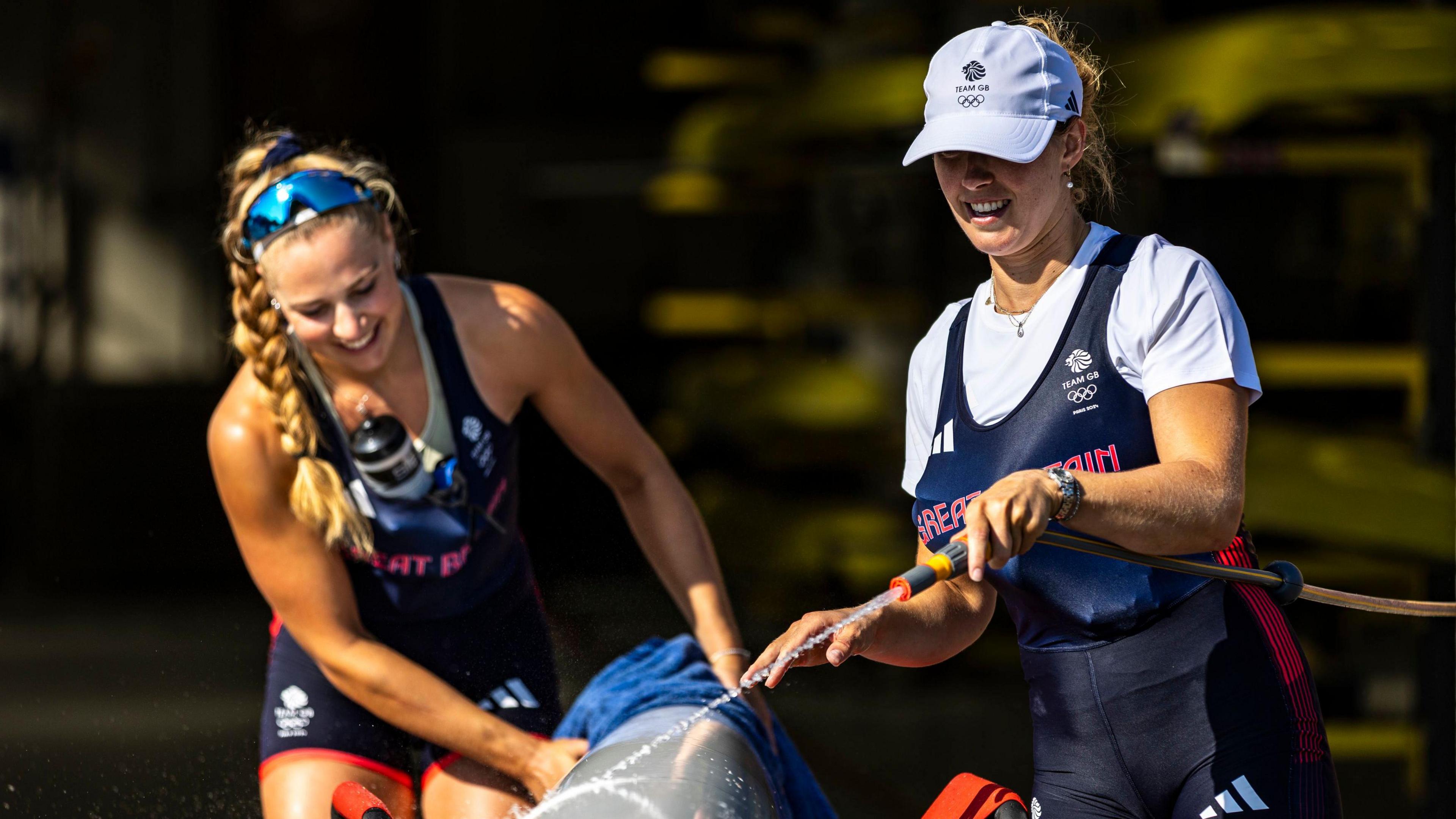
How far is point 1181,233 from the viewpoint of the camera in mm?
3588

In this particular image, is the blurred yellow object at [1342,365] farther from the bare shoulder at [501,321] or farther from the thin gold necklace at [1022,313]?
the thin gold necklace at [1022,313]

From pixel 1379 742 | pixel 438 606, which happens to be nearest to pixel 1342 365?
pixel 1379 742

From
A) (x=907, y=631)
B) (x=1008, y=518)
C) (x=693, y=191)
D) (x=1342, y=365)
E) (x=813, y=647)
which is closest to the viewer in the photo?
(x=1008, y=518)

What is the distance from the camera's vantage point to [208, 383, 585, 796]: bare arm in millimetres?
1918

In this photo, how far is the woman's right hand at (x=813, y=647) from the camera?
4.23ft

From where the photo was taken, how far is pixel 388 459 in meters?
1.90

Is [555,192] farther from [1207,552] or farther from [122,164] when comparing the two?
[1207,552]

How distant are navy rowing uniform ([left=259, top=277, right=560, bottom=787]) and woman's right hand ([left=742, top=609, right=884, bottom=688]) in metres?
0.80

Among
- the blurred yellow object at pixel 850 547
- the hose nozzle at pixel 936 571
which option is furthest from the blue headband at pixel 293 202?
the blurred yellow object at pixel 850 547

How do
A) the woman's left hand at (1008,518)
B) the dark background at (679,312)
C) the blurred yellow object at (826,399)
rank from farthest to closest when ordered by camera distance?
the blurred yellow object at (826,399) < the dark background at (679,312) < the woman's left hand at (1008,518)

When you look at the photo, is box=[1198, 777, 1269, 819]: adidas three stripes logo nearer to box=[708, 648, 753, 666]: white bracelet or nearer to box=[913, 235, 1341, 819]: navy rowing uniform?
box=[913, 235, 1341, 819]: navy rowing uniform

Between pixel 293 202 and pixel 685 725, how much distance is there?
0.86 metres

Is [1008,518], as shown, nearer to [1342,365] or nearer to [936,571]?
[936,571]

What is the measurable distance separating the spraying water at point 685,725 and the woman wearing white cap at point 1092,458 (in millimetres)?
13
